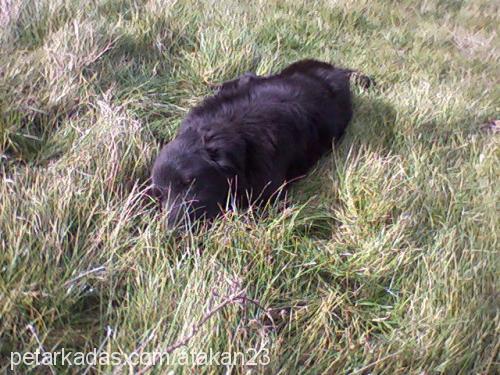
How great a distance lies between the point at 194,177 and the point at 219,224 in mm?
275

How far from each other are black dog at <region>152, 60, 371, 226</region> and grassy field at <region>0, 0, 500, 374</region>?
145 millimetres

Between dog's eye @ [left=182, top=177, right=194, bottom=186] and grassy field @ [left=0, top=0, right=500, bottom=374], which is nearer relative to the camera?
grassy field @ [left=0, top=0, right=500, bottom=374]

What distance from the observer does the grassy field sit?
179 centimetres

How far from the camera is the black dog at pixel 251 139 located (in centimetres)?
245

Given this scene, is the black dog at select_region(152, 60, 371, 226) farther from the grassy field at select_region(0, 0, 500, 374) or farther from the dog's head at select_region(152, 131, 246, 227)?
the grassy field at select_region(0, 0, 500, 374)

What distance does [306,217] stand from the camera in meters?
2.58

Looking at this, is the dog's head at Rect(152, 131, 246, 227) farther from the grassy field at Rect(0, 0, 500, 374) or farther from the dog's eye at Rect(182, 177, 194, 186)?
the grassy field at Rect(0, 0, 500, 374)

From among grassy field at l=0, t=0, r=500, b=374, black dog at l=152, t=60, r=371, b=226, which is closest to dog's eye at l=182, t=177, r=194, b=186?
black dog at l=152, t=60, r=371, b=226

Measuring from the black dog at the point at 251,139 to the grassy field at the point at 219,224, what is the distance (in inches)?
5.7

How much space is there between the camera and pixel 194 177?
8.01 ft

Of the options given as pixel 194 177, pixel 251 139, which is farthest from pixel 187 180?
pixel 251 139

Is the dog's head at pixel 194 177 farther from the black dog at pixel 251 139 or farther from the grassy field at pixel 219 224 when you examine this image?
the grassy field at pixel 219 224

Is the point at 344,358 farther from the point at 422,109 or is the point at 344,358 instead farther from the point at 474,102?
the point at 474,102

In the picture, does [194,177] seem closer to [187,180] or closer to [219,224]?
[187,180]
